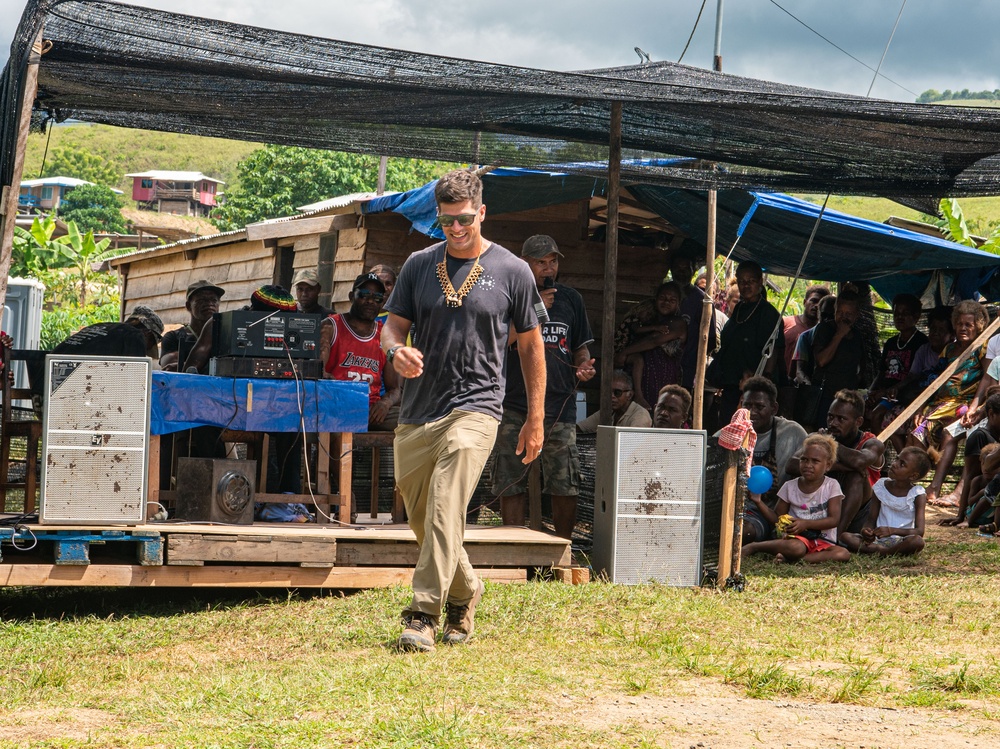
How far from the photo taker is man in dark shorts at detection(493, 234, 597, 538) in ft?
26.0

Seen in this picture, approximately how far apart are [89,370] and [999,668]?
15.4ft

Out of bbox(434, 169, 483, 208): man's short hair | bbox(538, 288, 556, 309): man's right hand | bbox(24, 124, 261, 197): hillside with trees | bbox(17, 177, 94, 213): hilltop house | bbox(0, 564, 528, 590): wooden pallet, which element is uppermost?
bbox(24, 124, 261, 197): hillside with trees

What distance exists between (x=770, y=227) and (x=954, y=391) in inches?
93.1

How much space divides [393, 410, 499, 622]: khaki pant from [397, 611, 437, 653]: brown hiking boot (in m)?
0.03

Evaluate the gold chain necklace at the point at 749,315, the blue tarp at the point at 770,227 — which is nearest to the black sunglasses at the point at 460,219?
the blue tarp at the point at 770,227

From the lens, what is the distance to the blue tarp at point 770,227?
10633mm

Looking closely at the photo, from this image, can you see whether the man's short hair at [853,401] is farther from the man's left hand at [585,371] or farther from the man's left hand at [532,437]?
the man's left hand at [532,437]

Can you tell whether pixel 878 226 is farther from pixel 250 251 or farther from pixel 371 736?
pixel 371 736

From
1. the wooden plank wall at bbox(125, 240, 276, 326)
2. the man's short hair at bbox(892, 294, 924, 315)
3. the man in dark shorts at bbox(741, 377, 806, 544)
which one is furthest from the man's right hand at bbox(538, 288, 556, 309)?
the wooden plank wall at bbox(125, 240, 276, 326)

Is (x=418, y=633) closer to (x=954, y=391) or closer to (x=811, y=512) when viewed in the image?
(x=811, y=512)

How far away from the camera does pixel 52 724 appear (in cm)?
425

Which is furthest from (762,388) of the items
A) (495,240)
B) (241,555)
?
(241,555)

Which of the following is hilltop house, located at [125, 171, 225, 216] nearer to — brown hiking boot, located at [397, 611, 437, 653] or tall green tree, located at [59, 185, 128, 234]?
tall green tree, located at [59, 185, 128, 234]

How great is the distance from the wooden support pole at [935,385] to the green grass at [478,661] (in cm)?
262
